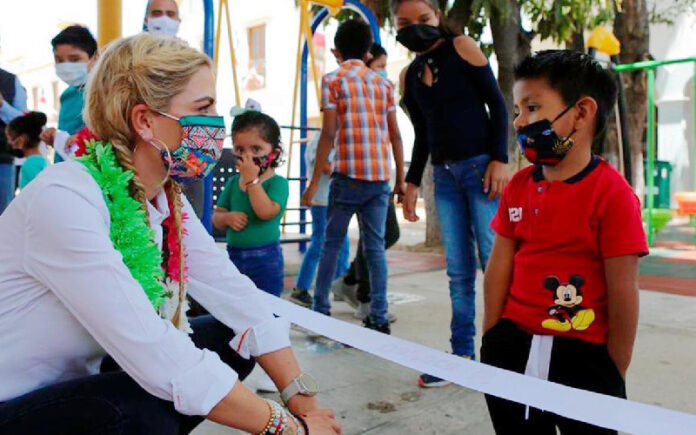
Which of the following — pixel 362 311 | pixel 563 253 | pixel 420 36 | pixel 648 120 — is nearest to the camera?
pixel 563 253

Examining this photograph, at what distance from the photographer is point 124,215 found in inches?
57.3

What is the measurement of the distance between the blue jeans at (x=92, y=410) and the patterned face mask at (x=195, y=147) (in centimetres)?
50

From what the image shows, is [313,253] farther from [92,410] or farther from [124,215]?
[92,410]

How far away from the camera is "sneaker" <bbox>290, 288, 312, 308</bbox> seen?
418cm

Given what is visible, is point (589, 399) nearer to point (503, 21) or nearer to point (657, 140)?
point (503, 21)

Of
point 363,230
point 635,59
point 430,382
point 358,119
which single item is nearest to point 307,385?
point 430,382

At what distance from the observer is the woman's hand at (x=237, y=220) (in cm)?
306

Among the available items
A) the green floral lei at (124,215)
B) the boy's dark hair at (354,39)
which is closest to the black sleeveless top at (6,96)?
the boy's dark hair at (354,39)

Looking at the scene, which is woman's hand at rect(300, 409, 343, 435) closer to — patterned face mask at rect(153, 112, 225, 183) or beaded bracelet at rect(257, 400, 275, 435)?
beaded bracelet at rect(257, 400, 275, 435)

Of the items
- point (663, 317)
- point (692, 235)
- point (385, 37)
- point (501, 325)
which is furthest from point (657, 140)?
point (501, 325)

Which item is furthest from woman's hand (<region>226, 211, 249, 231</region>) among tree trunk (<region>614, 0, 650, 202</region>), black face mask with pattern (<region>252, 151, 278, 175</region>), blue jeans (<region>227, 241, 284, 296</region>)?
tree trunk (<region>614, 0, 650, 202</region>)

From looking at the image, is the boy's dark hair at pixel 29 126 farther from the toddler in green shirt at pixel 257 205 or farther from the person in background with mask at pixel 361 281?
the person in background with mask at pixel 361 281

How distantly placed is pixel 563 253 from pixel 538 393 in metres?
0.40

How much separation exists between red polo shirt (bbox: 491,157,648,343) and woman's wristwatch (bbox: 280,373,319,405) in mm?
561
